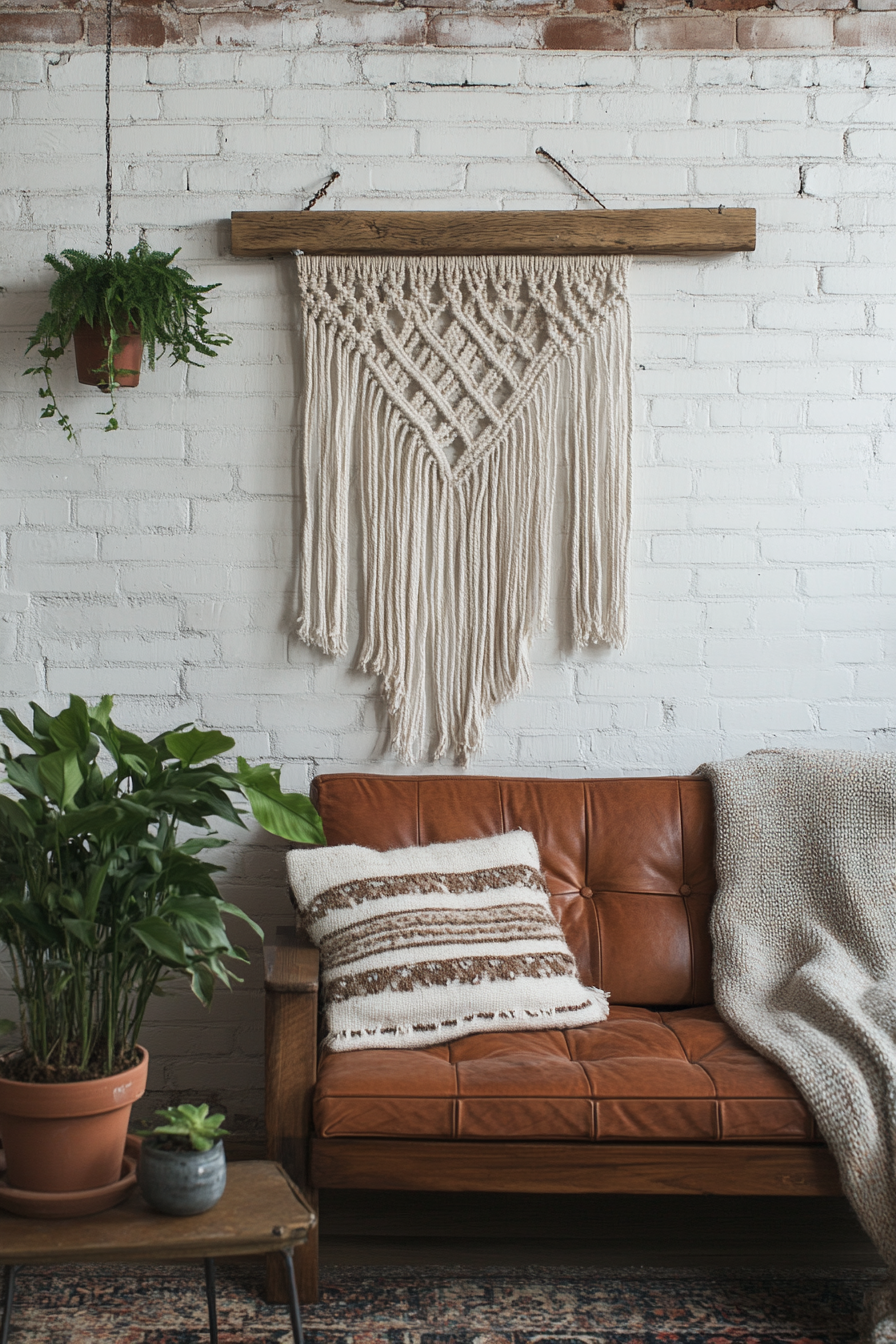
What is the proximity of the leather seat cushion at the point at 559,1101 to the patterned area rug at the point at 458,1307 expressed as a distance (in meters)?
0.31

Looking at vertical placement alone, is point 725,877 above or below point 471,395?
below

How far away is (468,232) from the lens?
87.2 inches

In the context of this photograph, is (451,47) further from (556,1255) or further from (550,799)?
(556,1255)

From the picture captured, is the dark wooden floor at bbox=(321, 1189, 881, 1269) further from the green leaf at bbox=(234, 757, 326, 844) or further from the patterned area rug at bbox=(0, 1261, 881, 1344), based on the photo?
the green leaf at bbox=(234, 757, 326, 844)

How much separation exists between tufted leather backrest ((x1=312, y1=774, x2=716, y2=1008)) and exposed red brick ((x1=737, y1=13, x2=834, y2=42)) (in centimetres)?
160

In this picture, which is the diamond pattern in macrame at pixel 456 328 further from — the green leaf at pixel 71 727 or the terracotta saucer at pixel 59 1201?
the terracotta saucer at pixel 59 1201

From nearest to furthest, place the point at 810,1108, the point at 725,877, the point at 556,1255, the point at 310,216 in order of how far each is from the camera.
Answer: the point at 810,1108
the point at 556,1255
the point at 725,877
the point at 310,216

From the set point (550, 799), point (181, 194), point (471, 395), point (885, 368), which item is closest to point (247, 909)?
point (550, 799)

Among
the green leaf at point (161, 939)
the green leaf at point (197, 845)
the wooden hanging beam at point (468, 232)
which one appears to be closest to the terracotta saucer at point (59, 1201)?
the green leaf at point (161, 939)

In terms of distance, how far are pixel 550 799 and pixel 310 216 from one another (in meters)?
1.32

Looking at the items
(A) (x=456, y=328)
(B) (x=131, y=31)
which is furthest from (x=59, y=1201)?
(B) (x=131, y=31)

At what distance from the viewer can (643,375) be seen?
230 cm


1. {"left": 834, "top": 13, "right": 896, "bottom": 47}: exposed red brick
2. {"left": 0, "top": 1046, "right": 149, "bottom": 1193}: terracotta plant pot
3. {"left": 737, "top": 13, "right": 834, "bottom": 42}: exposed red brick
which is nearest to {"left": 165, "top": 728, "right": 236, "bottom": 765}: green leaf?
{"left": 0, "top": 1046, "right": 149, "bottom": 1193}: terracotta plant pot

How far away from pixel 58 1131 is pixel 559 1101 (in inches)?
28.1
